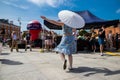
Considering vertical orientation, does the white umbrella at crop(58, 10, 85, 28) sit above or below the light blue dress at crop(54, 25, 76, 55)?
above

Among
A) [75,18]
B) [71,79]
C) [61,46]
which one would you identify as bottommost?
[71,79]

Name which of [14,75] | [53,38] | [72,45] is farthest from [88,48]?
[14,75]

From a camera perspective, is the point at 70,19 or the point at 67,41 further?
the point at 67,41

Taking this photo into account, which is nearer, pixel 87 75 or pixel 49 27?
pixel 87 75

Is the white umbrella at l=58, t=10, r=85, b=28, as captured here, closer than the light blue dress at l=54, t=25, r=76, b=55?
Yes

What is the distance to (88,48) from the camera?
562 inches

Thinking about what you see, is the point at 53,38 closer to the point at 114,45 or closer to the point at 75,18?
the point at 114,45

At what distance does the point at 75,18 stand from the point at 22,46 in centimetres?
1295

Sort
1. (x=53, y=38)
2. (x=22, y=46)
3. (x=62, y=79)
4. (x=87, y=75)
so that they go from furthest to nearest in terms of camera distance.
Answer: (x=22, y=46) → (x=53, y=38) → (x=87, y=75) → (x=62, y=79)

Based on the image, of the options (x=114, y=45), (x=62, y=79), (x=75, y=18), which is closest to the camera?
(x=62, y=79)

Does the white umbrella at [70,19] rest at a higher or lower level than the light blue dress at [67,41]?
higher

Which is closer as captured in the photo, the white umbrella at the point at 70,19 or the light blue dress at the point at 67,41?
the white umbrella at the point at 70,19

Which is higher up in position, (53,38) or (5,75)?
(53,38)

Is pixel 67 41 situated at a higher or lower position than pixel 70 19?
lower
